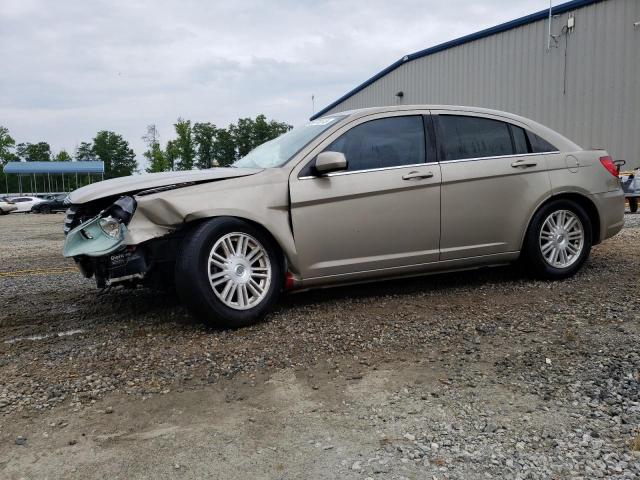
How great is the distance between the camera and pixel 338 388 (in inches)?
116

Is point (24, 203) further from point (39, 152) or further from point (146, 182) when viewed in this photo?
point (39, 152)

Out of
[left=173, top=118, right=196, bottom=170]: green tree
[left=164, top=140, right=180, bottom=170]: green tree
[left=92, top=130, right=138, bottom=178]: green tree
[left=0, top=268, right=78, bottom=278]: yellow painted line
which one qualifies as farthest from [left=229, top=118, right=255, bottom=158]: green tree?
[left=0, top=268, right=78, bottom=278]: yellow painted line

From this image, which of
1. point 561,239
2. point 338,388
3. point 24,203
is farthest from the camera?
point 24,203

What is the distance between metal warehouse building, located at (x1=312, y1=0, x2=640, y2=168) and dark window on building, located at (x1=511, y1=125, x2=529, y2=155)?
11.1 metres

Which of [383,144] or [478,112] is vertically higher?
[478,112]

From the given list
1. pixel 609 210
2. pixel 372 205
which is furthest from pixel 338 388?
pixel 609 210

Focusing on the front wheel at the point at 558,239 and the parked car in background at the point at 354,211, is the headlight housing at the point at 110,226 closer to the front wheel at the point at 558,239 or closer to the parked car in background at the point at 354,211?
the parked car in background at the point at 354,211

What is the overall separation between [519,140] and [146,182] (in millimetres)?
3350

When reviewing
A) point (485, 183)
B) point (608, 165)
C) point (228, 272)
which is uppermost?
point (608, 165)

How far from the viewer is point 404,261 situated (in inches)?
180

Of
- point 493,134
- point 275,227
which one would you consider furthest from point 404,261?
point 493,134

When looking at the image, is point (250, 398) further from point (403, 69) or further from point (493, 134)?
point (403, 69)

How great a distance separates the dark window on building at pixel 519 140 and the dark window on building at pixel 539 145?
6 cm

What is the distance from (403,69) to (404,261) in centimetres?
2038
